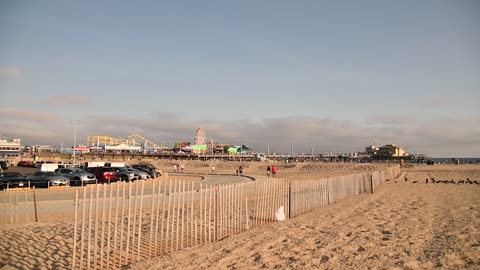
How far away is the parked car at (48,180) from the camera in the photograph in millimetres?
31406

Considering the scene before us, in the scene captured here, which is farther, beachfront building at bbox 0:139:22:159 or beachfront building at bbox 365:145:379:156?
beachfront building at bbox 365:145:379:156

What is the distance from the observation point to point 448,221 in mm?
13305

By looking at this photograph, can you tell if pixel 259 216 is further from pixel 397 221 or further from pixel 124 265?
pixel 124 265

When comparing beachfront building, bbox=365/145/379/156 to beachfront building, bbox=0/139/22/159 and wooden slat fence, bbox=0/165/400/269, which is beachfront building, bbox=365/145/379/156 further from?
wooden slat fence, bbox=0/165/400/269

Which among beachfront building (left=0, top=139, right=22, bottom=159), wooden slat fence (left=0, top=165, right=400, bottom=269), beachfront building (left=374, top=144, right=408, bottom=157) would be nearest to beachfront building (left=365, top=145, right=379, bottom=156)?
beachfront building (left=374, top=144, right=408, bottom=157)

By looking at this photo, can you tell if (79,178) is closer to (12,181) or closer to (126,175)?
(126,175)

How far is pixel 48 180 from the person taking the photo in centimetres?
3162

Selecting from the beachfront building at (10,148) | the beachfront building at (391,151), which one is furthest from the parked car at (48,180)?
the beachfront building at (391,151)

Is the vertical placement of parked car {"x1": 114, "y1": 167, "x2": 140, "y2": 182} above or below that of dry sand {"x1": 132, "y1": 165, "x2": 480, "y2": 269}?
above

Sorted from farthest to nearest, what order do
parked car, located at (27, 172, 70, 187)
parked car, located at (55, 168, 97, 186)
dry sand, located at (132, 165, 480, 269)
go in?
1. parked car, located at (55, 168, 97, 186)
2. parked car, located at (27, 172, 70, 187)
3. dry sand, located at (132, 165, 480, 269)

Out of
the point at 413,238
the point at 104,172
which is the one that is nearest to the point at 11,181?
the point at 104,172

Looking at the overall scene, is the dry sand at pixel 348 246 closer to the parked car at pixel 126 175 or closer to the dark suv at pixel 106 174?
the dark suv at pixel 106 174

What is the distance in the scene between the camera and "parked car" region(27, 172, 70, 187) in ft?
103

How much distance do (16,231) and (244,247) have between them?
7391mm
